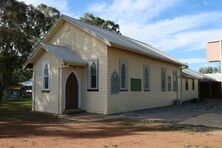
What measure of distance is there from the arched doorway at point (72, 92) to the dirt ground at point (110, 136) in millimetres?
4714

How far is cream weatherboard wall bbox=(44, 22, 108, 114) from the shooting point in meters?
18.0

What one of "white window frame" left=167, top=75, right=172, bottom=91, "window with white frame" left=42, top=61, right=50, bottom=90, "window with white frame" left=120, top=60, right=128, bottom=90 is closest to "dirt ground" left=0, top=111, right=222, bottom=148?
"window with white frame" left=42, top=61, right=50, bottom=90

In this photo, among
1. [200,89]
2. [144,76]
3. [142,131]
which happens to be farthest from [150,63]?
[200,89]

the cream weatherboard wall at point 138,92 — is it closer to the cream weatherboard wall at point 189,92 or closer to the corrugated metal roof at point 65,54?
the corrugated metal roof at point 65,54

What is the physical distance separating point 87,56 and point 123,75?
8.62ft

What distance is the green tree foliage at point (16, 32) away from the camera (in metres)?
27.3

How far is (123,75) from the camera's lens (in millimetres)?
19734

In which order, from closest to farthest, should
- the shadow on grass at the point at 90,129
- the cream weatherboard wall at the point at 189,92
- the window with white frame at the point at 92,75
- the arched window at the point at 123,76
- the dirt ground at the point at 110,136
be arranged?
the dirt ground at the point at 110,136 → the shadow on grass at the point at 90,129 → the window with white frame at the point at 92,75 → the arched window at the point at 123,76 → the cream weatherboard wall at the point at 189,92

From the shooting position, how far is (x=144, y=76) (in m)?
22.5

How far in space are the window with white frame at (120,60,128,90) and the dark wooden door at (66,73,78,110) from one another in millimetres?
2859

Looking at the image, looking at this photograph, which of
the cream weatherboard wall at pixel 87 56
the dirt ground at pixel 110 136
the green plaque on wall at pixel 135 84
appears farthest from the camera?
the green plaque on wall at pixel 135 84

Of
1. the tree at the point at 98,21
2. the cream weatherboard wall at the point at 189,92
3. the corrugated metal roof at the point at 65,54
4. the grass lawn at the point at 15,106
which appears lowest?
the grass lawn at the point at 15,106

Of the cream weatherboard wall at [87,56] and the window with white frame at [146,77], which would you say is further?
the window with white frame at [146,77]

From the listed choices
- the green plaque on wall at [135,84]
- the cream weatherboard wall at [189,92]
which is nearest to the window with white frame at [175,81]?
the cream weatherboard wall at [189,92]
